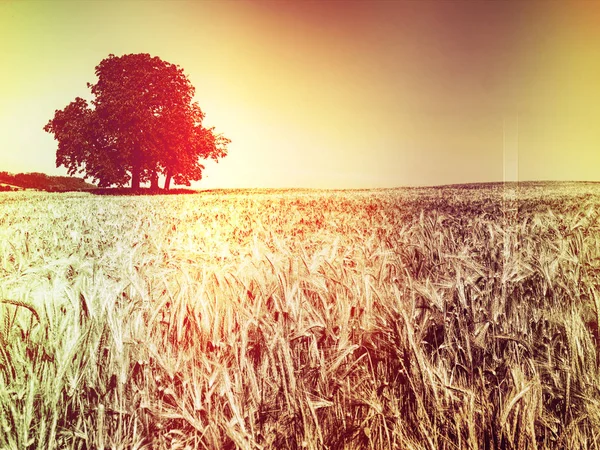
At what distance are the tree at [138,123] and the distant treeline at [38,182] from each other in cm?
69

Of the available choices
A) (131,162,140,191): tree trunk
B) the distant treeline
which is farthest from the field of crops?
(131,162,140,191): tree trunk

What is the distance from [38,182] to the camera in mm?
9875

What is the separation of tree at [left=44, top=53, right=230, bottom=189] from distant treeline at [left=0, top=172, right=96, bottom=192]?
69 centimetres

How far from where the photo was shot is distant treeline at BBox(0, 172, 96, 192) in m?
7.90

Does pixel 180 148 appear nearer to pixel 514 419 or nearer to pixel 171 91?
pixel 171 91

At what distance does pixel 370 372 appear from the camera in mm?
1265

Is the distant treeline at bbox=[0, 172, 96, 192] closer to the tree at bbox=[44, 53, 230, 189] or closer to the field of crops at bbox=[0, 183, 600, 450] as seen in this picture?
the tree at bbox=[44, 53, 230, 189]

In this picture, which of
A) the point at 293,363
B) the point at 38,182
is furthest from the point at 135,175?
the point at 293,363

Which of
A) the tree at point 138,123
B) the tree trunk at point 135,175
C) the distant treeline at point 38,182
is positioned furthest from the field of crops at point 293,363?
the tree trunk at point 135,175

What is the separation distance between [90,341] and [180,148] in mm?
7865

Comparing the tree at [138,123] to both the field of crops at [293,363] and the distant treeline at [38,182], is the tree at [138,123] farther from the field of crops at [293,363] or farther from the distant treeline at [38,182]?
the field of crops at [293,363]

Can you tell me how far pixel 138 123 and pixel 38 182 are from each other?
2.82 m

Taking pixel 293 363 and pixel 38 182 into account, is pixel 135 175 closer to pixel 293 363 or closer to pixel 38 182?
pixel 38 182

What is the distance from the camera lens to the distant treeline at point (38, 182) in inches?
311
